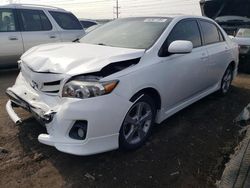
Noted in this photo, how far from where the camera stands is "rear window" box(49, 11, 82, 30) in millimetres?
7953

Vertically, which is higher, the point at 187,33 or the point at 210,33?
the point at 187,33

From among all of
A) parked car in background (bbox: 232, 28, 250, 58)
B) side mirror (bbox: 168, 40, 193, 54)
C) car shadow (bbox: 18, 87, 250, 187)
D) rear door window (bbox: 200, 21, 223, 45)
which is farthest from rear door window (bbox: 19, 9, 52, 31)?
parked car in background (bbox: 232, 28, 250, 58)

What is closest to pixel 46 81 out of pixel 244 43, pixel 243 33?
pixel 244 43

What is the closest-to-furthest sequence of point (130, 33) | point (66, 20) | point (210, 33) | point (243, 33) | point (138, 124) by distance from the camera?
point (138, 124) < point (130, 33) < point (210, 33) < point (66, 20) < point (243, 33)

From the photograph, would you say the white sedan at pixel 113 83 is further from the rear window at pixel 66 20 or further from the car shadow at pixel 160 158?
the rear window at pixel 66 20

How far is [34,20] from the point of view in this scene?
7445mm

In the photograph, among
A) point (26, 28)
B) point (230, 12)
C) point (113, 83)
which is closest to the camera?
point (113, 83)

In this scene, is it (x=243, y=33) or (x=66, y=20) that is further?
(x=243, y=33)

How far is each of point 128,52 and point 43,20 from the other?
4.93m

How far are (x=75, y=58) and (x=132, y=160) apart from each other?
127 cm

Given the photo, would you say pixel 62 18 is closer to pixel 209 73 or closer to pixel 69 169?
pixel 209 73

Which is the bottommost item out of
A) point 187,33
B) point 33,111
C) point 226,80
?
point 226,80

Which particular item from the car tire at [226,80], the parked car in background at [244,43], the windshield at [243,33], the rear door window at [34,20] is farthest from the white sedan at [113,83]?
the windshield at [243,33]

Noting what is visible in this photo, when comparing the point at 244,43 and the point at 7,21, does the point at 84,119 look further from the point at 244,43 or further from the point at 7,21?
the point at 244,43
